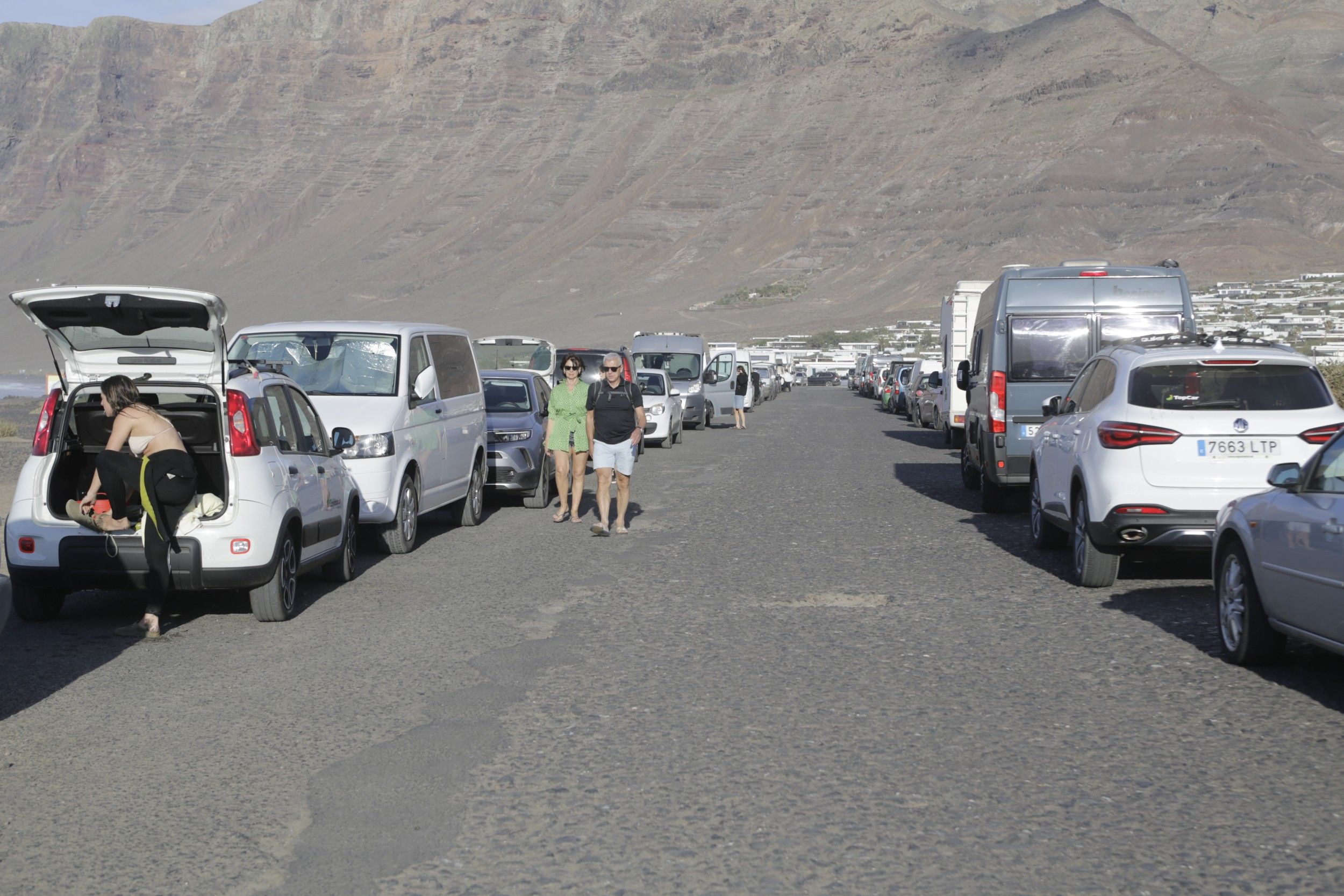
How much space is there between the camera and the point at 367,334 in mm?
13109

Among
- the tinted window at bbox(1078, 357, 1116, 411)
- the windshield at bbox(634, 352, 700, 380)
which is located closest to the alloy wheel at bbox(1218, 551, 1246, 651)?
the tinted window at bbox(1078, 357, 1116, 411)

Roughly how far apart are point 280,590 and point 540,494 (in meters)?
7.58

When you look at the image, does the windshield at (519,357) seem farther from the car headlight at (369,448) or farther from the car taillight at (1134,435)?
the car taillight at (1134,435)

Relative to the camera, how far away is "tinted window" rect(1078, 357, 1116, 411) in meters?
10.9

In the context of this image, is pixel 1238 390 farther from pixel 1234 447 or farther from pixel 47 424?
pixel 47 424

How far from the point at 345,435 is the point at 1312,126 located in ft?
598

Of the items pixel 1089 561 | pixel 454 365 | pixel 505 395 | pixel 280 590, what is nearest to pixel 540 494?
pixel 505 395

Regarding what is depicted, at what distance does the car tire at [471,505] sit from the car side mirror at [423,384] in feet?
6.19

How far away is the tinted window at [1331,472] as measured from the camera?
702 centimetres

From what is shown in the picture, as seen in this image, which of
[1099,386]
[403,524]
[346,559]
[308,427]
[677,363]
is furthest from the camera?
[677,363]

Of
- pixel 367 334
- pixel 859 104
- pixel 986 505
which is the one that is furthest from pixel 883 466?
pixel 859 104

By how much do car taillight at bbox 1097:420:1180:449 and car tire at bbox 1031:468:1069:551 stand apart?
206cm

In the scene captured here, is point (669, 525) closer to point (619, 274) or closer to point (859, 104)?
point (619, 274)

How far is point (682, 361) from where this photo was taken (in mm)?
35125
